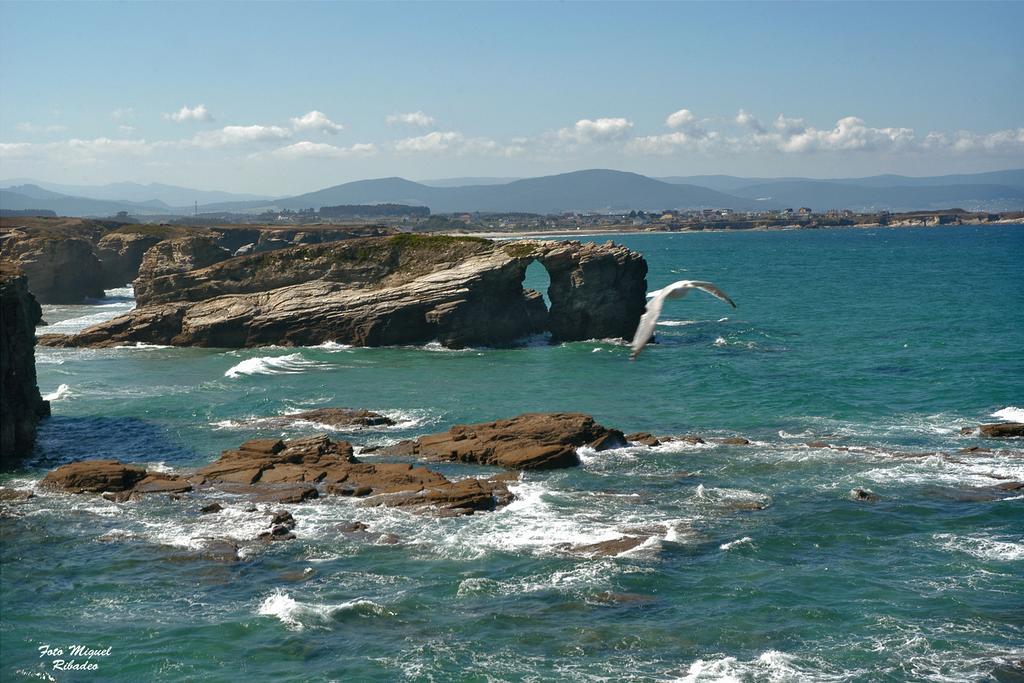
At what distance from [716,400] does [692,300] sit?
52.2 meters

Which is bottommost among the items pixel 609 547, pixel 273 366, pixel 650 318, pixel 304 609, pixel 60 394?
pixel 304 609

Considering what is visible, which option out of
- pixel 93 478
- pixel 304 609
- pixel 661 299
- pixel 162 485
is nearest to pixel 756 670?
pixel 661 299

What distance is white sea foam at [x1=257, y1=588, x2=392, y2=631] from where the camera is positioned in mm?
22344

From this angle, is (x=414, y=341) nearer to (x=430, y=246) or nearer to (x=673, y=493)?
(x=430, y=246)

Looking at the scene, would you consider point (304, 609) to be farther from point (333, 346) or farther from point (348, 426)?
point (333, 346)

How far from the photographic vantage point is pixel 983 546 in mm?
26688

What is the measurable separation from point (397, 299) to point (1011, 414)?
120 ft

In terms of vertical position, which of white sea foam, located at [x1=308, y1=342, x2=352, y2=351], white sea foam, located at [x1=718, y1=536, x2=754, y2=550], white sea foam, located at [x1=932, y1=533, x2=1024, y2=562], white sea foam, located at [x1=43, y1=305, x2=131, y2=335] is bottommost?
white sea foam, located at [x1=932, y1=533, x2=1024, y2=562]

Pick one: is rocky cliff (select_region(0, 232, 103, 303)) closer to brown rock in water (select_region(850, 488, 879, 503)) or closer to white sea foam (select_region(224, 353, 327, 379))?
white sea foam (select_region(224, 353, 327, 379))

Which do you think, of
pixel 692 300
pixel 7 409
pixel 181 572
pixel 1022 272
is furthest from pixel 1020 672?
pixel 1022 272

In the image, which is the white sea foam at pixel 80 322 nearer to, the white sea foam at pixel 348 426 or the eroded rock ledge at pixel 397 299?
the eroded rock ledge at pixel 397 299

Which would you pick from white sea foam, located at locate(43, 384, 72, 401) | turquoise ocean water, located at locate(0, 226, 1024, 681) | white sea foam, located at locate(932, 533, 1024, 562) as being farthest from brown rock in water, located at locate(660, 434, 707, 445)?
white sea foam, located at locate(43, 384, 72, 401)

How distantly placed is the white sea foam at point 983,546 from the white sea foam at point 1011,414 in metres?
15.7

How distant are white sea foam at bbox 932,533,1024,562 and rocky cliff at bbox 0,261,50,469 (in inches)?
1220
